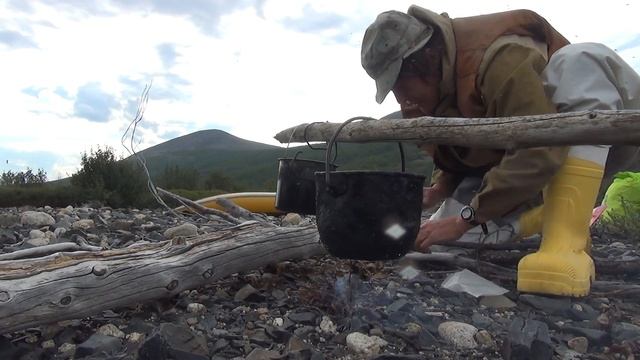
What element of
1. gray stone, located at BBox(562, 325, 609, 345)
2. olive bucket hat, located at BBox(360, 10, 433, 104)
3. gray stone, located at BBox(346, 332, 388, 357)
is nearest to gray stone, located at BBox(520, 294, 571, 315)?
gray stone, located at BBox(562, 325, 609, 345)

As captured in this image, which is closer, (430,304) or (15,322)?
(15,322)

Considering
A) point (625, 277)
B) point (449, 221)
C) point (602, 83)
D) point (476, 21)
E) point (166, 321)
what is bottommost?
point (625, 277)

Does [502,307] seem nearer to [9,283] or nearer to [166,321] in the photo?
[166,321]

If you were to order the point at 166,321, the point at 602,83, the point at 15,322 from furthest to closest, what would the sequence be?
1. the point at 602,83
2. the point at 166,321
3. the point at 15,322

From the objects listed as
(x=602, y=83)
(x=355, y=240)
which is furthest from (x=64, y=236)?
(x=602, y=83)

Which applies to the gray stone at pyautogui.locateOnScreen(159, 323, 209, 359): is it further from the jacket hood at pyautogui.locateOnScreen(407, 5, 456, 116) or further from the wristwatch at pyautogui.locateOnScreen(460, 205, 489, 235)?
the jacket hood at pyautogui.locateOnScreen(407, 5, 456, 116)

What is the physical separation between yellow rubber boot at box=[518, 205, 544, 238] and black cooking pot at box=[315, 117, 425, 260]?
114 centimetres

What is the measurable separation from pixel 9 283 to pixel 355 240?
130cm

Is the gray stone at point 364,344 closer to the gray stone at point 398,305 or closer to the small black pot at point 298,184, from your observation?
the gray stone at point 398,305

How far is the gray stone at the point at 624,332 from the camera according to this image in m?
2.49

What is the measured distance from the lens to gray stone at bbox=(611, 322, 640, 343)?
2.49 m

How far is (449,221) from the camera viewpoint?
3.21m

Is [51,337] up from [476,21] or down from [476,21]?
down

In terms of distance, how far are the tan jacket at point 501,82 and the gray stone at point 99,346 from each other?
5.86 ft
